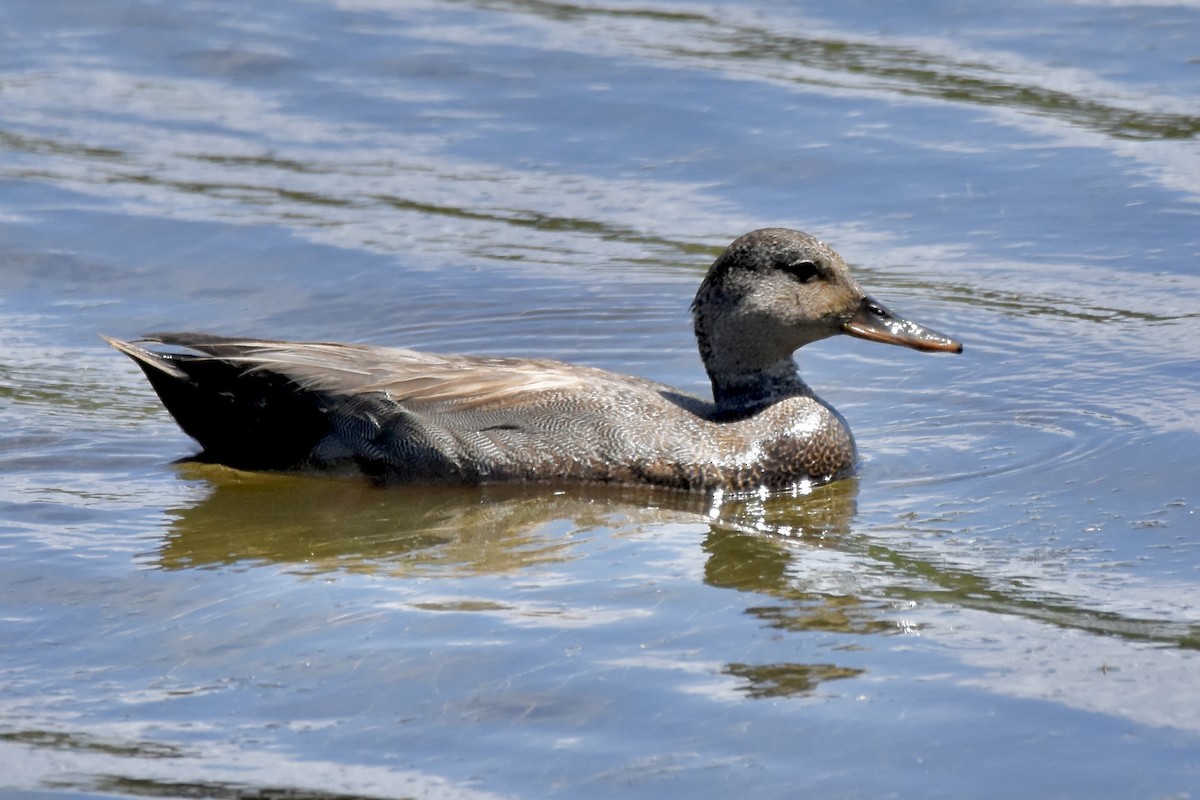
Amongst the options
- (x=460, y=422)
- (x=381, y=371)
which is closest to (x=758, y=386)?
(x=460, y=422)

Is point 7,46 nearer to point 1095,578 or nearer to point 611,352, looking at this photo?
point 611,352

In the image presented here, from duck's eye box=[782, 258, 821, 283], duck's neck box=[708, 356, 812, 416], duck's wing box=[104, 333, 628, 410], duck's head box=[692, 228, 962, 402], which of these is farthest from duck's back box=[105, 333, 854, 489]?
duck's eye box=[782, 258, 821, 283]

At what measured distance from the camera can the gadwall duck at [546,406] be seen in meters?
8.20

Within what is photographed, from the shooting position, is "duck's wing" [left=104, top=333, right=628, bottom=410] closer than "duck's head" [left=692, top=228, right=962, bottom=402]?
Yes

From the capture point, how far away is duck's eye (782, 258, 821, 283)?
862cm

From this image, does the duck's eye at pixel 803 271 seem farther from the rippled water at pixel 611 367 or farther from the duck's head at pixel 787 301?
the rippled water at pixel 611 367

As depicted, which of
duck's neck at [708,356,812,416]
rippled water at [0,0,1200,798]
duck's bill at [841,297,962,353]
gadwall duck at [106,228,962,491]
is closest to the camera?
rippled water at [0,0,1200,798]

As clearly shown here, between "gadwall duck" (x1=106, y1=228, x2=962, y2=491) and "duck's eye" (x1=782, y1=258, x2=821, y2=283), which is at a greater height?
"duck's eye" (x1=782, y1=258, x2=821, y2=283)

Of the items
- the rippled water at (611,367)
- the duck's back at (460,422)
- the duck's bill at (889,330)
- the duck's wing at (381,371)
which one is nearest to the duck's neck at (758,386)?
the duck's back at (460,422)

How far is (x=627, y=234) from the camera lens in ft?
38.4

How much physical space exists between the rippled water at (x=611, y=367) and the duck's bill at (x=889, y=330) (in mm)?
429

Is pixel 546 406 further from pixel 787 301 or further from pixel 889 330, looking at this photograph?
pixel 889 330

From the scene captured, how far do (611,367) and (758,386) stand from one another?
4.25 feet

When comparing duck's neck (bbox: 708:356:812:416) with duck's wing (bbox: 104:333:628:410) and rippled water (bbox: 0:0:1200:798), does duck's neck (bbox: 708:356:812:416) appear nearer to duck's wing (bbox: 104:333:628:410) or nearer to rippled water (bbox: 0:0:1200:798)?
rippled water (bbox: 0:0:1200:798)
